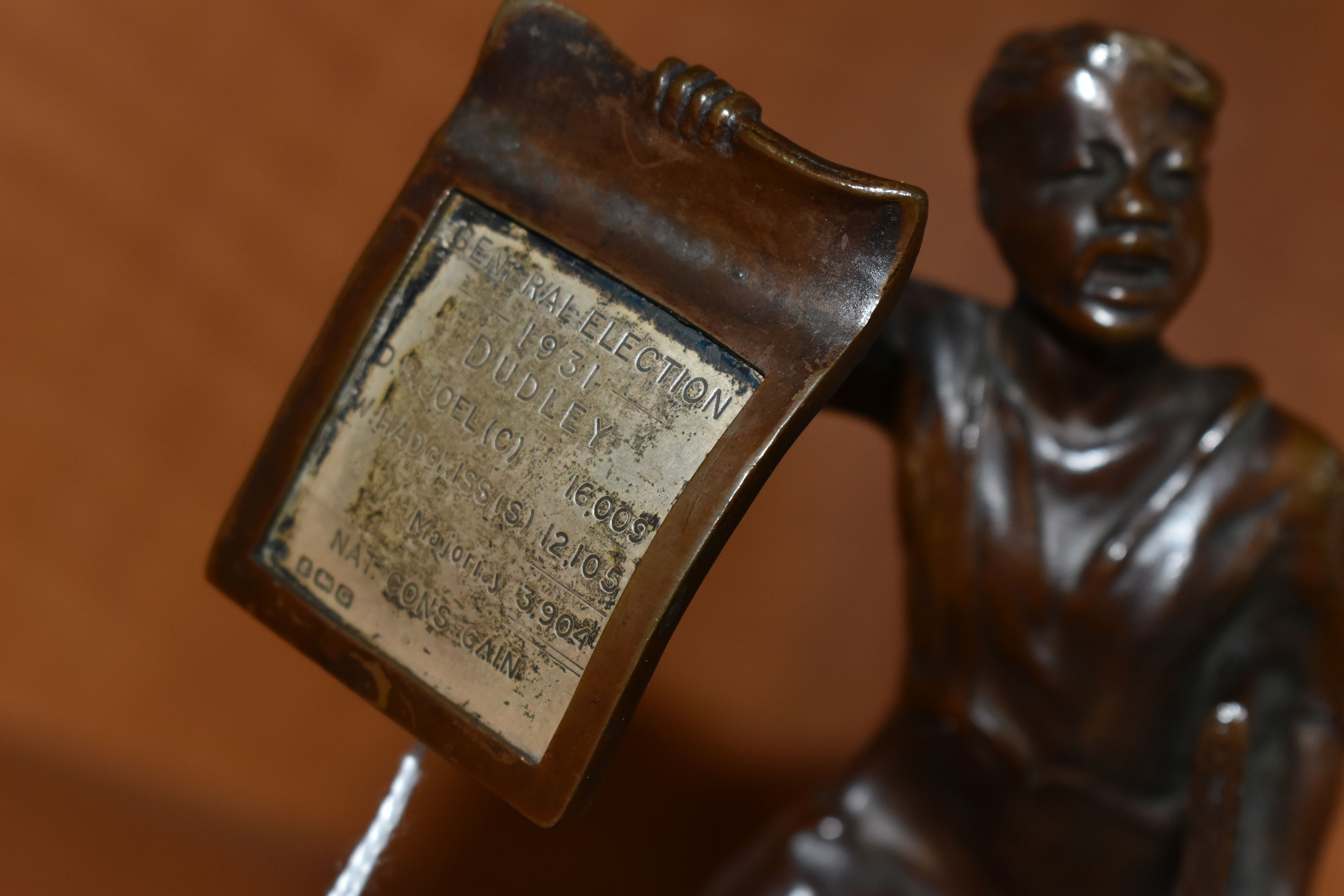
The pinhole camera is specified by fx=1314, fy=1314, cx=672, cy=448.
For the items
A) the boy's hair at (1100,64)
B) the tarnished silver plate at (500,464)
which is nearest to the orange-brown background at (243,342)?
the tarnished silver plate at (500,464)

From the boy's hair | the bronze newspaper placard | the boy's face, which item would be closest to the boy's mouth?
the boy's face

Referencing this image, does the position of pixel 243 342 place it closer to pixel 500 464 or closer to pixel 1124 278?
pixel 500 464

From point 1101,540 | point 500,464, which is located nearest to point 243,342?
point 500,464

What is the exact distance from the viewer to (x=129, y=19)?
1.32 metres

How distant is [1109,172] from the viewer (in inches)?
38.1

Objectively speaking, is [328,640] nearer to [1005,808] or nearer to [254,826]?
[254,826]

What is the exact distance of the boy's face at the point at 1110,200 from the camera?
956mm

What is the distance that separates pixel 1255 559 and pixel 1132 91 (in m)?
0.37

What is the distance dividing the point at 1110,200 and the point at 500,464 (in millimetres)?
503

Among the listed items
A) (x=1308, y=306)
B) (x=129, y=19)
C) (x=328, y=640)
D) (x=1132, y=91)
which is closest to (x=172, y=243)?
(x=129, y=19)

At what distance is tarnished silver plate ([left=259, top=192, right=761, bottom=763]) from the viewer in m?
0.72

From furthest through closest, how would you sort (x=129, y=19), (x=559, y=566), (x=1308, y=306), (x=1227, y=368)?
1. (x=1308, y=306)
2. (x=129, y=19)
3. (x=1227, y=368)
4. (x=559, y=566)

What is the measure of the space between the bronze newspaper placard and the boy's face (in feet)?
1.07

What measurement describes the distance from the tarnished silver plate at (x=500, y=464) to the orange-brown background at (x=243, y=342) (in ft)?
0.98
